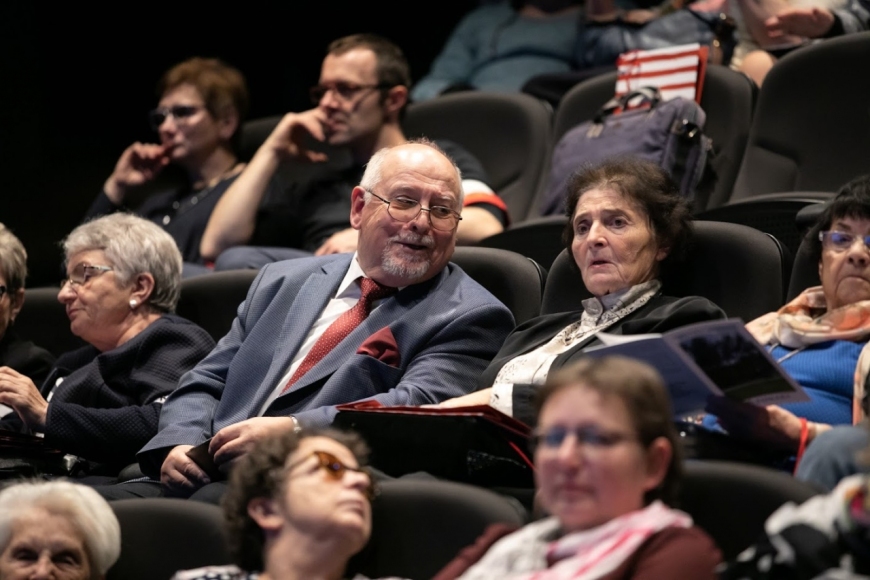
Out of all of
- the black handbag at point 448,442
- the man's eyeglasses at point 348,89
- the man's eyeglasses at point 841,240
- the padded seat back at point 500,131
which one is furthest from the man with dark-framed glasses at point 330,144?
the man's eyeglasses at point 841,240

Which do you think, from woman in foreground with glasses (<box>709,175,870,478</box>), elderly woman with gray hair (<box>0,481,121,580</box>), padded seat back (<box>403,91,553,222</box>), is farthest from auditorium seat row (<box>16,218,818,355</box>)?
elderly woman with gray hair (<box>0,481,121,580</box>)

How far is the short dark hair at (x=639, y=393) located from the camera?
1773mm

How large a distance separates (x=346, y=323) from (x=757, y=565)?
1.46 m

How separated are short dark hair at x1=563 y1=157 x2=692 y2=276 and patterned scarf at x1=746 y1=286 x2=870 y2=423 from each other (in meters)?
0.28

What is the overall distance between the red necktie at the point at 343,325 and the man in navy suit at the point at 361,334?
0.06ft

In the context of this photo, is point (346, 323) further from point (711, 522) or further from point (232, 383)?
point (711, 522)

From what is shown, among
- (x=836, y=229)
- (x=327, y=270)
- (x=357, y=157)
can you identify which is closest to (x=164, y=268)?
(x=327, y=270)

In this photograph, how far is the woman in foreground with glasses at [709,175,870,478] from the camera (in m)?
2.37

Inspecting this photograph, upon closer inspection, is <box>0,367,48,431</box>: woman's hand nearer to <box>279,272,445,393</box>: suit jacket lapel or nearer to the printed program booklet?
<box>279,272,445,393</box>: suit jacket lapel

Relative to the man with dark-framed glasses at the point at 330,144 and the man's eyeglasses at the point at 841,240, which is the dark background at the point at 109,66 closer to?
the man with dark-framed glasses at the point at 330,144

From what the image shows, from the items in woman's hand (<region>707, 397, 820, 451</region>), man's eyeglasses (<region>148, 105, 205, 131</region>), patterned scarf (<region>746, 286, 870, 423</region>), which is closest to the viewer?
woman's hand (<region>707, 397, 820, 451</region>)

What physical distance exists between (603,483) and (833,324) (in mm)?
885

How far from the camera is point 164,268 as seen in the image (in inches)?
132

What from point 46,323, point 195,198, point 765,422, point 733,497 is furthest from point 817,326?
point 195,198
